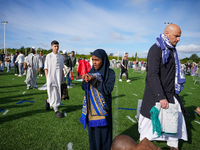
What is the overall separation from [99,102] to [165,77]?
1.21 metres

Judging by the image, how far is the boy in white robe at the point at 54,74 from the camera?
13.1 ft

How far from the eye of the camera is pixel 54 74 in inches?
160

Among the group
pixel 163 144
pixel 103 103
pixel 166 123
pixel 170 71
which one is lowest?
pixel 163 144

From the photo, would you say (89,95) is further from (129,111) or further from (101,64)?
(129,111)

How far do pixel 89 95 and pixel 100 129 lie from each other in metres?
0.55

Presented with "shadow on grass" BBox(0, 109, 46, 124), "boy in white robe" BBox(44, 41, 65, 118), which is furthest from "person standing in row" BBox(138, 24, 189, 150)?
"shadow on grass" BBox(0, 109, 46, 124)

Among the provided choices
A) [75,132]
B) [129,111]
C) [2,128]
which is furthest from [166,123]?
[2,128]

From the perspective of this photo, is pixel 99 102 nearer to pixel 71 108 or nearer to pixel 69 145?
pixel 69 145

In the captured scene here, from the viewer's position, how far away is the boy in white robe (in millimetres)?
3990

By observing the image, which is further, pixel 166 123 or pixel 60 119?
pixel 60 119

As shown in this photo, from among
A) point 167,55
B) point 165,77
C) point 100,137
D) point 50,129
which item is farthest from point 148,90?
point 50,129

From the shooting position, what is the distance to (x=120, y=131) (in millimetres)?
3459

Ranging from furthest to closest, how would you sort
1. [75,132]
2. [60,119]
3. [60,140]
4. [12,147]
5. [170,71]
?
1. [60,119]
2. [75,132]
3. [60,140]
4. [12,147]
5. [170,71]

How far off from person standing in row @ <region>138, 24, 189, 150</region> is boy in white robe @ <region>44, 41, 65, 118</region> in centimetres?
269
